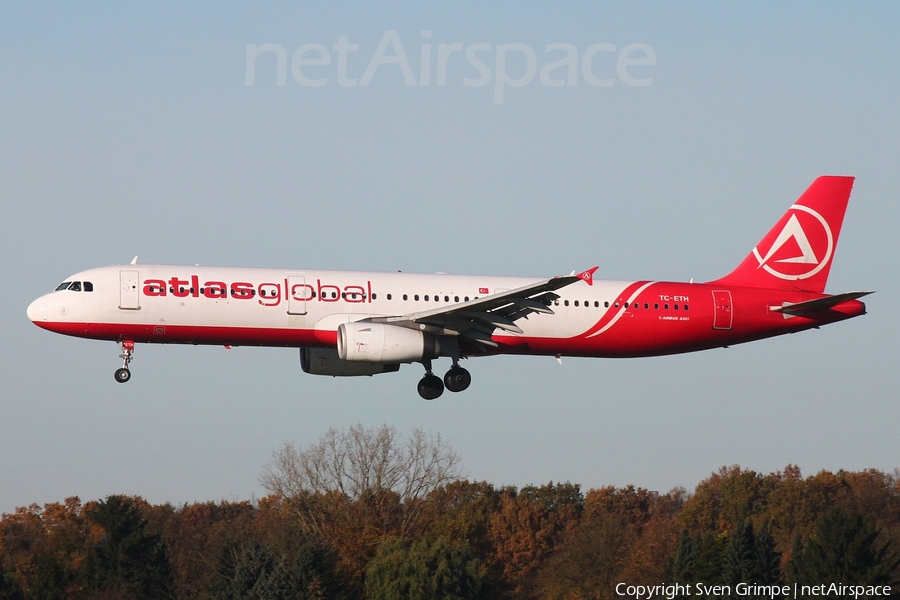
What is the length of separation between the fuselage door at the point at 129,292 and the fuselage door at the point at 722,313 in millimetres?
19934

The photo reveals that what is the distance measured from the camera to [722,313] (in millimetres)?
46188

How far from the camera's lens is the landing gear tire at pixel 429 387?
1789 inches

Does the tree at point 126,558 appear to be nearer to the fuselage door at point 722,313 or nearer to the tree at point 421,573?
the tree at point 421,573

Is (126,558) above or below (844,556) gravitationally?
above

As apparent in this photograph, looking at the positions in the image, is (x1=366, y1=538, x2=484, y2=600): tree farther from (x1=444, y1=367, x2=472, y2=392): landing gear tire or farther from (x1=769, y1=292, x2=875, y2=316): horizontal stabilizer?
(x1=769, y1=292, x2=875, y2=316): horizontal stabilizer

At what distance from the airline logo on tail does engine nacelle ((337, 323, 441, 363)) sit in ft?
47.3

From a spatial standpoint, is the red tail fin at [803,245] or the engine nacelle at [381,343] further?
the red tail fin at [803,245]

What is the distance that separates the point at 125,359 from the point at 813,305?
23643 millimetres

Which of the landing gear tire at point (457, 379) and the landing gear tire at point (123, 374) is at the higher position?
the landing gear tire at point (123, 374)

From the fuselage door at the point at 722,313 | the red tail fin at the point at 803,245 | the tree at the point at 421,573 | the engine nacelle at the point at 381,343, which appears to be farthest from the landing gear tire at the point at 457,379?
the tree at the point at 421,573

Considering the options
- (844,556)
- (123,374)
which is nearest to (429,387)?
(123,374)

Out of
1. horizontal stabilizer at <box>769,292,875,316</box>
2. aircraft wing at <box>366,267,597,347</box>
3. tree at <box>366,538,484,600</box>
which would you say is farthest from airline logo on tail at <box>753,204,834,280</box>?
tree at <box>366,538,484,600</box>

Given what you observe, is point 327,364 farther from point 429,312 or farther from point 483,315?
point 483,315

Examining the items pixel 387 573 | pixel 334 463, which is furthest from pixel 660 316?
pixel 334 463
